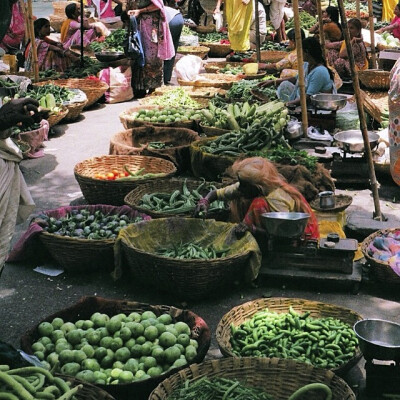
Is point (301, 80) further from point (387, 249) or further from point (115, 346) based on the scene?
point (115, 346)

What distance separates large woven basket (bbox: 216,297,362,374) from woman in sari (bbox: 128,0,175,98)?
8.32 m

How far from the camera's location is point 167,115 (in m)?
9.38

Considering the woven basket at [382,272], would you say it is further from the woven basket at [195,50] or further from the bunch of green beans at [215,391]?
the woven basket at [195,50]

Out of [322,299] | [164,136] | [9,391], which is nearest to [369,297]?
[322,299]

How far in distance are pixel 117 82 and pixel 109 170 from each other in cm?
530

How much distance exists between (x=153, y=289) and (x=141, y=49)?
753 centimetres

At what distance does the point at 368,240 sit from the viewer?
5.76m

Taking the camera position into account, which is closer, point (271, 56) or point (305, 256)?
point (305, 256)

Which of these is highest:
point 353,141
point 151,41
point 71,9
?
point 71,9

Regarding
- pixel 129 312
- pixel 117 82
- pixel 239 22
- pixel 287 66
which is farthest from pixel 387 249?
pixel 239 22

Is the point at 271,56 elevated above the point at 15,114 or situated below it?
below

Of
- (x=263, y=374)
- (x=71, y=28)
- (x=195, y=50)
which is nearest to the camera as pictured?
(x=263, y=374)

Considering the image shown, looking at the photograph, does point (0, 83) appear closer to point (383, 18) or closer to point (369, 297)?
point (369, 297)

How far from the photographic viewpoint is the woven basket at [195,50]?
16609 mm
